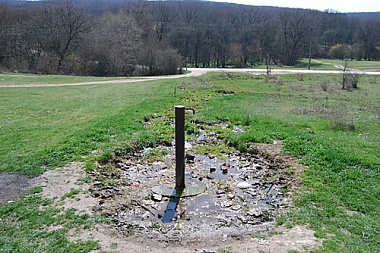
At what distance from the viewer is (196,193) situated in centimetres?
613

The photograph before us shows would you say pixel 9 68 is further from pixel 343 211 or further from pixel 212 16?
pixel 212 16

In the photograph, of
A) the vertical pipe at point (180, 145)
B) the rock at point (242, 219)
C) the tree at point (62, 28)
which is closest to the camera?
the rock at point (242, 219)

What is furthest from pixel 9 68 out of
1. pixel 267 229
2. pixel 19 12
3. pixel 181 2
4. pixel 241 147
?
pixel 181 2

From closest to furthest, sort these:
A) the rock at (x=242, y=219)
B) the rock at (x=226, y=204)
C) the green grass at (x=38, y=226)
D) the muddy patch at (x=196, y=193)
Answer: the green grass at (x=38, y=226) → the muddy patch at (x=196, y=193) → the rock at (x=242, y=219) → the rock at (x=226, y=204)

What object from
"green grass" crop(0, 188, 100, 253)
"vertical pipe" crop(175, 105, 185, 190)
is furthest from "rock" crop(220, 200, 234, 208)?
"green grass" crop(0, 188, 100, 253)

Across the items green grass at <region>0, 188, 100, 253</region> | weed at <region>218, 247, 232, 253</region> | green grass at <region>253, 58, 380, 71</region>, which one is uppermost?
green grass at <region>253, 58, 380, 71</region>

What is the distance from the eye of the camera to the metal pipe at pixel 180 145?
20.0 feet

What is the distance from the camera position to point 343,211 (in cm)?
513

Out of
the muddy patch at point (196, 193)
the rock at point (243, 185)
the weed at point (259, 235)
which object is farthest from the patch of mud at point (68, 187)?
the rock at point (243, 185)

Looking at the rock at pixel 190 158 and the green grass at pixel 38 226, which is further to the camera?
the rock at pixel 190 158

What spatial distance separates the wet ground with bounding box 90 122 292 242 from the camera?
486 centimetres

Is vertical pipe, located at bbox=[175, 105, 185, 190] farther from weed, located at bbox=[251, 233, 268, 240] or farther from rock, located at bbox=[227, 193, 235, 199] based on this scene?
weed, located at bbox=[251, 233, 268, 240]

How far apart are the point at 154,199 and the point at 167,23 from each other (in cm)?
6874

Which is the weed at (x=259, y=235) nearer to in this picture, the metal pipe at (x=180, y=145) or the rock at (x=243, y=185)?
the rock at (x=243, y=185)
